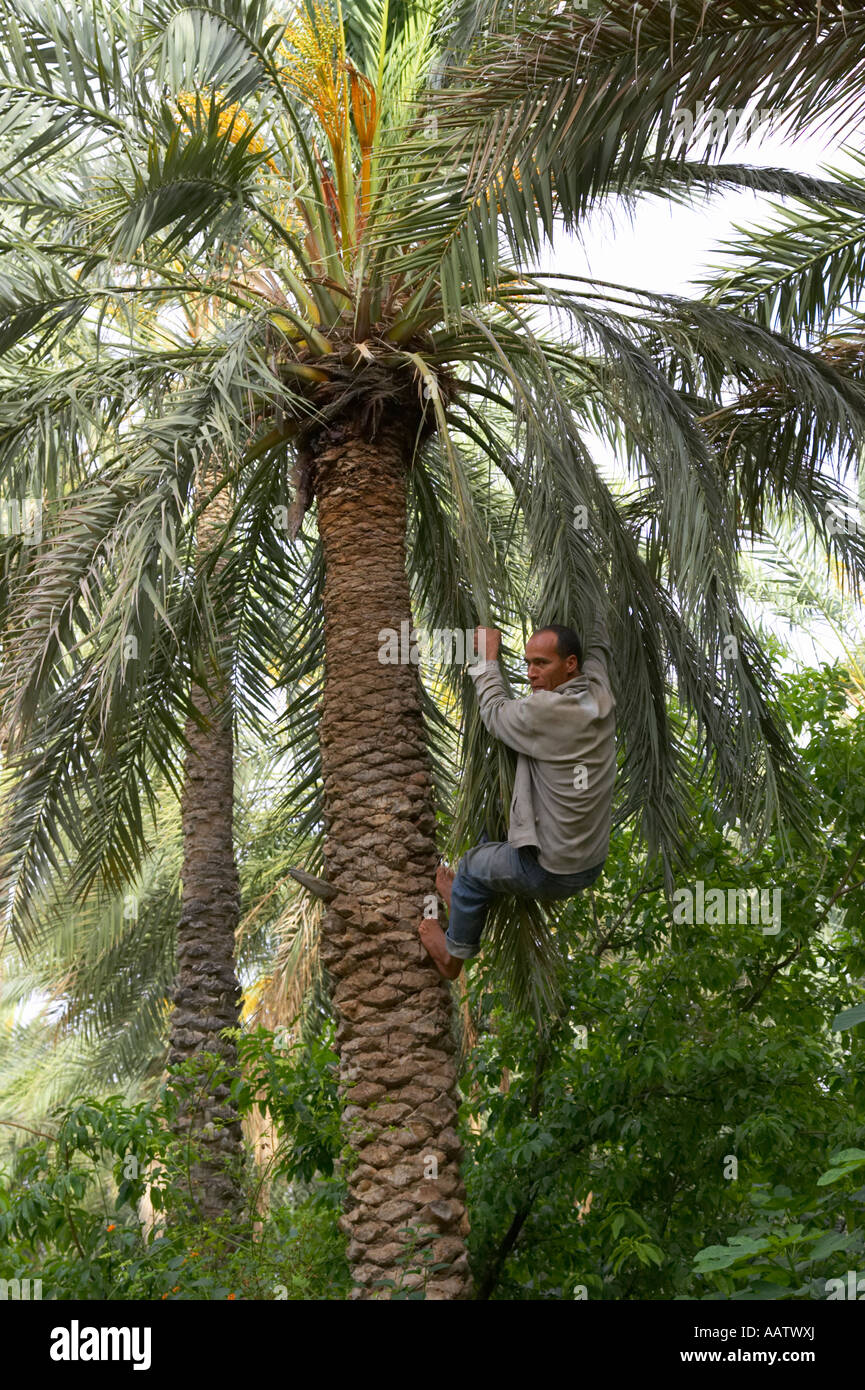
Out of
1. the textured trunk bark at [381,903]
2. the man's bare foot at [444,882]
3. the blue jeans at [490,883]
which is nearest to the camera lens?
the blue jeans at [490,883]

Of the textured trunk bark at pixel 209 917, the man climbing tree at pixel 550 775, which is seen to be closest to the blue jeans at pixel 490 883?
the man climbing tree at pixel 550 775

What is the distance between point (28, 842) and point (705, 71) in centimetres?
541

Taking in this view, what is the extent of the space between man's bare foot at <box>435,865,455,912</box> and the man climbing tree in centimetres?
47

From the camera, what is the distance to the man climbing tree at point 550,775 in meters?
5.84

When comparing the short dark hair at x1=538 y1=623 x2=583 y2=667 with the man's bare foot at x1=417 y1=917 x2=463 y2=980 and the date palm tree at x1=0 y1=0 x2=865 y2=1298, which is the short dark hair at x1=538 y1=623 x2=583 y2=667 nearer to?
the date palm tree at x1=0 y1=0 x2=865 y2=1298

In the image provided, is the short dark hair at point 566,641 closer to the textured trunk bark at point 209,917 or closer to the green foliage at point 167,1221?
the green foliage at point 167,1221

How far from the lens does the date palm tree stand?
639cm

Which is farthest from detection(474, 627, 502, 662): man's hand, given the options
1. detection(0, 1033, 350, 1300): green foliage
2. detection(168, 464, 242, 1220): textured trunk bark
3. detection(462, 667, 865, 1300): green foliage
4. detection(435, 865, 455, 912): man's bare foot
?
detection(168, 464, 242, 1220): textured trunk bark

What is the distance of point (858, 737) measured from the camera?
8.09 m

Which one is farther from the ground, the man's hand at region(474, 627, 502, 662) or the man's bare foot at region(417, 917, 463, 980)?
the man's hand at region(474, 627, 502, 662)

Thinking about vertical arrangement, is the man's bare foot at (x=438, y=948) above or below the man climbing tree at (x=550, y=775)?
below

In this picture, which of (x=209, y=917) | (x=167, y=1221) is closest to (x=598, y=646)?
(x=167, y=1221)

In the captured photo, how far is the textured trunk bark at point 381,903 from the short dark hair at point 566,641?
49.5 inches

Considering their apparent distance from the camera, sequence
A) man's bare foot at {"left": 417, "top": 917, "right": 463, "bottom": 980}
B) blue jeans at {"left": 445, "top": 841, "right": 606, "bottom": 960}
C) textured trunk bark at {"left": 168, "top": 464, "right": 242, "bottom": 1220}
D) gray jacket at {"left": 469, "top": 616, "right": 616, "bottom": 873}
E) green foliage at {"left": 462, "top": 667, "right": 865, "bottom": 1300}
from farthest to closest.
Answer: textured trunk bark at {"left": 168, "top": 464, "right": 242, "bottom": 1220} < green foliage at {"left": 462, "top": 667, "right": 865, "bottom": 1300} < man's bare foot at {"left": 417, "top": 917, "right": 463, "bottom": 980} < blue jeans at {"left": 445, "top": 841, "right": 606, "bottom": 960} < gray jacket at {"left": 469, "top": 616, "right": 616, "bottom": 873}
